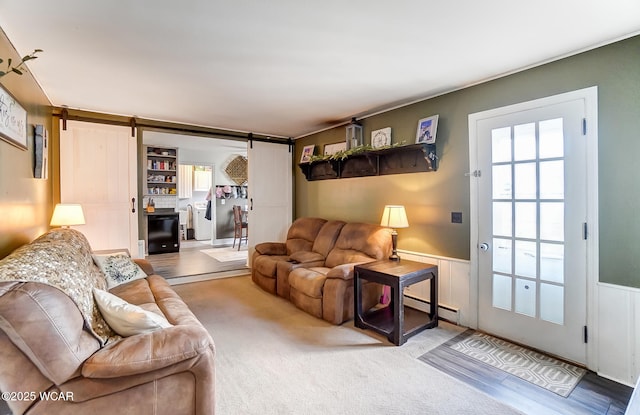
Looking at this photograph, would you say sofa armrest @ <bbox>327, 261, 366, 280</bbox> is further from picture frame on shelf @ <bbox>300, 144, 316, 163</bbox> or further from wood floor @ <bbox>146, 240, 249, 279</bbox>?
wood floor @ <bbox>146, 240, 249, 279</bbox>

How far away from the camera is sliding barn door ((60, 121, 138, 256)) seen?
150 inches

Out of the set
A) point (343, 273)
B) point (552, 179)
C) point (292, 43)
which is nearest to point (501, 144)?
point (552, 179)

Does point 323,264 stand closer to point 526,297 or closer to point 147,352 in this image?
point 526,297

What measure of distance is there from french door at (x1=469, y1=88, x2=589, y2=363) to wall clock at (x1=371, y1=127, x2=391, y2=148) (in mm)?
1029

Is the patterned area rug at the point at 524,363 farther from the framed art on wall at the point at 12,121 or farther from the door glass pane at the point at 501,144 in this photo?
the framed art on wall at the point at 12,121

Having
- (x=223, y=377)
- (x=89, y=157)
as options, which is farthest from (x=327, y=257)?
(x=89, y=157)

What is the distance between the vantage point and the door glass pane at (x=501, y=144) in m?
2.76

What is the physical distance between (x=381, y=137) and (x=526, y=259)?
2118mm

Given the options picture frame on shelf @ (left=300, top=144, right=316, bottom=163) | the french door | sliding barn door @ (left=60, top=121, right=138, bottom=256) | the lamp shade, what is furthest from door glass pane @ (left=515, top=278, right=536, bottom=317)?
sliding barn door @ (left=60, top=121, right=138, bottom=256)

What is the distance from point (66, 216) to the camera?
10.6ft

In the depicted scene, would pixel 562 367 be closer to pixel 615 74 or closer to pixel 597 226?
pixel 597 226

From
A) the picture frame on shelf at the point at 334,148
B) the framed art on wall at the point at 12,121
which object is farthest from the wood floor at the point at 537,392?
the framed art on wall at the point at 12,121

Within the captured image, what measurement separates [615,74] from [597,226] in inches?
43.8

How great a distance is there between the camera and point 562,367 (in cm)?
232
